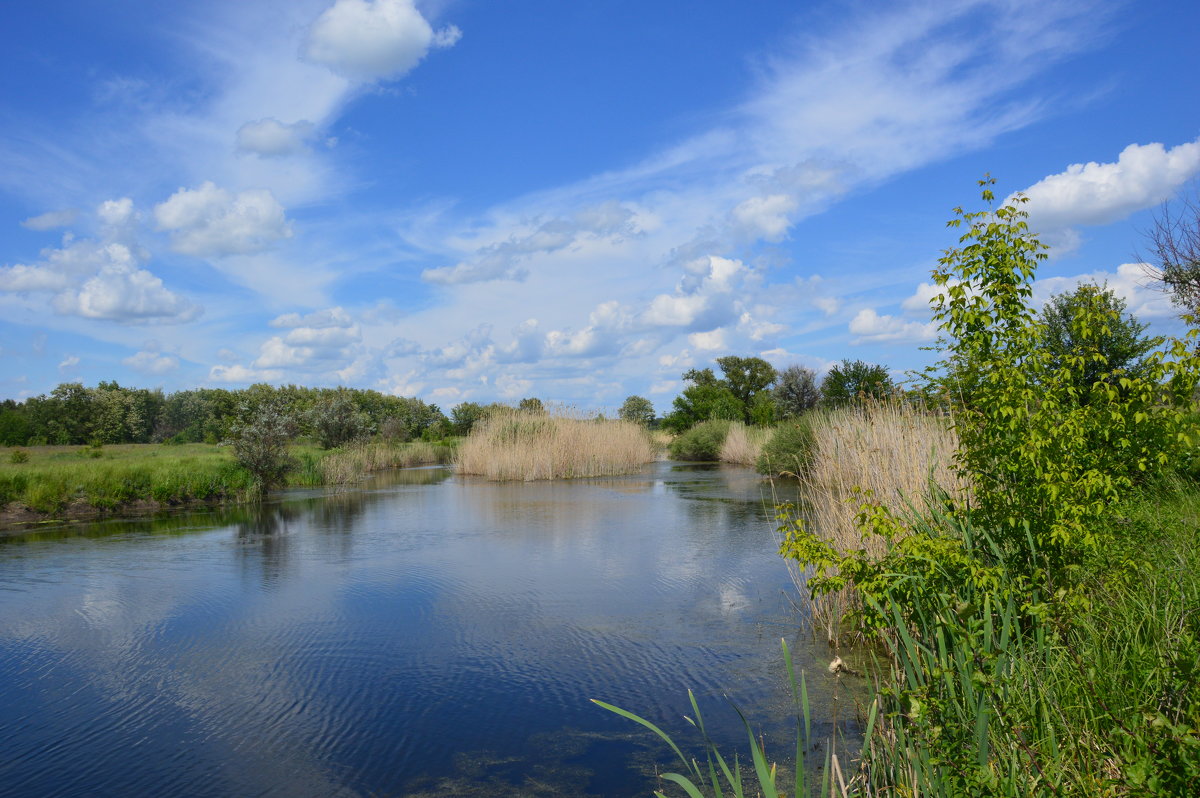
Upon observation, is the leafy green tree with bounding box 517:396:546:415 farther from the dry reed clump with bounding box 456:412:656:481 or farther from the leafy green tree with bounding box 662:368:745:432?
the leafy green tree with bounding box 662:368:745:432

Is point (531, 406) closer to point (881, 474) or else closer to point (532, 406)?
point (532, 406)

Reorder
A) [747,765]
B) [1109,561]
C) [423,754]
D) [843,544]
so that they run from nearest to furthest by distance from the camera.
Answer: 1. [747,765]
2. [423,754]
3. [1109,561]
4. [843,544]

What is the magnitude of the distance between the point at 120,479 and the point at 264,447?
3783mm

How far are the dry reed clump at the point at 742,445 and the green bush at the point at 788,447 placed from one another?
490 cm

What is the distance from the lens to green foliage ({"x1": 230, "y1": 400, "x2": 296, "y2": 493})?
774 inches

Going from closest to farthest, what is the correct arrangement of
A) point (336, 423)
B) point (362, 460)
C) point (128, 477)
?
point (128, 477)
point (362, 460)
point (336, 423)

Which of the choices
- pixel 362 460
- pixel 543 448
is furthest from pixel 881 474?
pixel 362 460

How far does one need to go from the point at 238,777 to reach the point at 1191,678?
446 centimetres

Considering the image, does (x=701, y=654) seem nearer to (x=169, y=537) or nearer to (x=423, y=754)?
(x=423, y=754)

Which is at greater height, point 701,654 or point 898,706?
point 898,706

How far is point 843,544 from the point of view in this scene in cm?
685

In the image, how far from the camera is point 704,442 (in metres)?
32.6

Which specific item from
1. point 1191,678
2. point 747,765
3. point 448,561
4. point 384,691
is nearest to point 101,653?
point 384,691

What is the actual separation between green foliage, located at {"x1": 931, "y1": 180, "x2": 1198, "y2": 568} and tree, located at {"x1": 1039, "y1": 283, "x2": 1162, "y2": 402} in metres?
0.03
